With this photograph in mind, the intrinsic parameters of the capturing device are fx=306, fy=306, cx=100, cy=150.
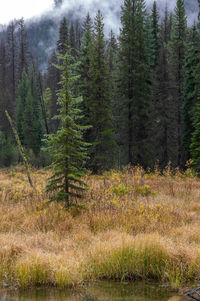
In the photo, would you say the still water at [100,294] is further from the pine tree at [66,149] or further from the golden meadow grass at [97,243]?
the pine tree at [66,149]

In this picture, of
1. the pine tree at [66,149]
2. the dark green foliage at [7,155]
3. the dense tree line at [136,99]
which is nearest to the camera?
the pine tree at [66,149]

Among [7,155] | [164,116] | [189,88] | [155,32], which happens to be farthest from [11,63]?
[164,116]

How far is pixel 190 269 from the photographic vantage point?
464 cm

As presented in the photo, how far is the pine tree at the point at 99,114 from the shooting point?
2031 centimetres

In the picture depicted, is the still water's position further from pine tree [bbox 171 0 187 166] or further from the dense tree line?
pine tree [bbox 171 0 187 166]

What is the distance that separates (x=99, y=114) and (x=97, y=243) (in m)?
15.9

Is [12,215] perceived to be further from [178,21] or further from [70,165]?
[178,21]

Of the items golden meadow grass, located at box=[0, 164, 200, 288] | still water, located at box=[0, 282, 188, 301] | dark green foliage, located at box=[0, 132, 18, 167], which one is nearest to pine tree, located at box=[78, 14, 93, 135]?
dark green foliage, located at box=[0, 132, 18, 167]

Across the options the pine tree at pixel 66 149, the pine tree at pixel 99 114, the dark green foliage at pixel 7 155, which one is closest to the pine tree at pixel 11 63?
the dark green foliage at pixel 7 155

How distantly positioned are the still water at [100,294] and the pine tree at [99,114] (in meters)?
15.7

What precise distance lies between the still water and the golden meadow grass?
18cm

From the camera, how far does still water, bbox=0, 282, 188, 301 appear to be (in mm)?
4082

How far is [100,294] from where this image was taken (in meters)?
4.19

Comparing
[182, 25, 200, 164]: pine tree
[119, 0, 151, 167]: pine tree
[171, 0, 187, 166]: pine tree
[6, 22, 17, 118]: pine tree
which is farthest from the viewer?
[6, 22, 17, 118]: pine tree
